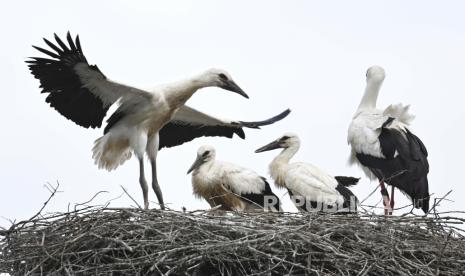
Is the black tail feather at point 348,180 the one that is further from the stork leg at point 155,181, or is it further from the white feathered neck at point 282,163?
the stork leg at point 155,181

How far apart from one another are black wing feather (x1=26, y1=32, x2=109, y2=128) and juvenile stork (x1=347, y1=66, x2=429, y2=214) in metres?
2.17

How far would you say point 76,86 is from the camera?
30.8 feet

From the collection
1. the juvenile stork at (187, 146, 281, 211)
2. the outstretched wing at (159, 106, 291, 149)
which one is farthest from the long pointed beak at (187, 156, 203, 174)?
the outstretched wing at (159, 106, 291, 149)

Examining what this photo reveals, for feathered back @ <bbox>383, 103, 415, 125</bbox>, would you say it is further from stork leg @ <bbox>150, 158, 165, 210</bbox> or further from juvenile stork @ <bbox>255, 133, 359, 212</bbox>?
stork leg @ <bbox>150, 158, 165, 210</bbox>

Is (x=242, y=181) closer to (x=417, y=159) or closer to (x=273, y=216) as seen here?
(x=417, y=159)

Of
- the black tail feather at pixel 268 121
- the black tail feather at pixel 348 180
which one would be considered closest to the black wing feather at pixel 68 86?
the black tail feather at pixel 268 121

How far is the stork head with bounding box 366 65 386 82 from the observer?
1078 centimetres

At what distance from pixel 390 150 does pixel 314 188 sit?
682mm

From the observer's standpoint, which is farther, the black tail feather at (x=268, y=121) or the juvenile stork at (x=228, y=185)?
the juvenile stork at (x=228, y=185)

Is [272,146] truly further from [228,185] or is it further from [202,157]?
[202,157]

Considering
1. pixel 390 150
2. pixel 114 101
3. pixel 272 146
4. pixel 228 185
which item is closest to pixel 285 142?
pixel 272 146

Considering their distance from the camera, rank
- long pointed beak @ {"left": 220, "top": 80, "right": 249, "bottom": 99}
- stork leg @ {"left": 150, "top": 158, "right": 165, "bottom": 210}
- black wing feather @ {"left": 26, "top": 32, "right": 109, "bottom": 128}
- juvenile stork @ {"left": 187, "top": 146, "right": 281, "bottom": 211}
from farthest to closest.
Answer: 1. juvenile stork @ {"left": 187, "top": 146, "right": 281, "bottom": 211}
2. stork leg @ {"left": 150, "top": 158, "right": 165, "bottom": 210}
3. long pointed beak @ {"left": 220, "top": 80, "right": 249, "bottom": 99}
4. black wing feather @ {"left": 26, "top": 32, "right": 109, "bottom": 128}

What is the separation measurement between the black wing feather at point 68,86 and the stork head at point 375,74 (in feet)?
8.22

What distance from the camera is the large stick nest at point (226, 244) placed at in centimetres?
746
